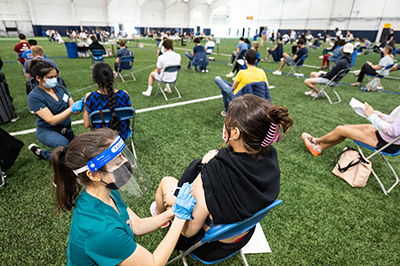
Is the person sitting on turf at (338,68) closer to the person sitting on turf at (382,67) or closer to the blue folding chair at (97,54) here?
the person sitting on turf at (382,67)

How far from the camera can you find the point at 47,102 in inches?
104

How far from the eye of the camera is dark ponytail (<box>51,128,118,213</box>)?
3.34 feet

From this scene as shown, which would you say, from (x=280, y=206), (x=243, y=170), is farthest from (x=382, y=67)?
(x=243, y=170)

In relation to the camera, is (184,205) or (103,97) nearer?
(184,205)

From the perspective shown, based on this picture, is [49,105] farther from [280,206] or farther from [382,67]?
[382,67]

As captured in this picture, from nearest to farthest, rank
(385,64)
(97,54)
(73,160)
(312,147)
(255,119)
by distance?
(73,160) < (255,119) < (312,147) < (385,64) < (97,54)

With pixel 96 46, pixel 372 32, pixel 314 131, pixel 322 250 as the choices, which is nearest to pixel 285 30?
pixel 372 32

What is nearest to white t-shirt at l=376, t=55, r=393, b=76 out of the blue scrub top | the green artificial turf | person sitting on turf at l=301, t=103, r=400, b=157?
the green artificial turf

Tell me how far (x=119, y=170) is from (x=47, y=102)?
7.16 ft

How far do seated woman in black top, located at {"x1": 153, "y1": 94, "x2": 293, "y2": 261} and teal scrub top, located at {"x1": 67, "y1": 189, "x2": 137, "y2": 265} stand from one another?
400 mm

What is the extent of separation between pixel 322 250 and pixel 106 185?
2032 mm

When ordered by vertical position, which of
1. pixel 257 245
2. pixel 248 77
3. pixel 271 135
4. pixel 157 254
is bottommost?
pixel 257 245

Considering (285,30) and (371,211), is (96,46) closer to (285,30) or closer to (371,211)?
(371,211)

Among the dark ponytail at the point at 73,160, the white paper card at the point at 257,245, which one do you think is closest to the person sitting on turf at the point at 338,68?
the white paper card at the point at 257,245
